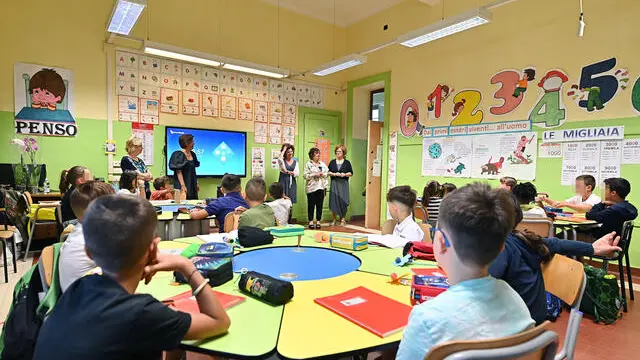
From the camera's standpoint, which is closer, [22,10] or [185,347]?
[185,347]

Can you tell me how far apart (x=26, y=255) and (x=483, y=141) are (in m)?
6.29

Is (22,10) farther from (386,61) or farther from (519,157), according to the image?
(519,157)

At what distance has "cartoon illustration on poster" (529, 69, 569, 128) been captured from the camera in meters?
4.77

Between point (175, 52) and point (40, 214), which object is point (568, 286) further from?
point (175, 52)

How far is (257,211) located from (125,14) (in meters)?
3.36

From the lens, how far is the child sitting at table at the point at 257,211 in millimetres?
2615

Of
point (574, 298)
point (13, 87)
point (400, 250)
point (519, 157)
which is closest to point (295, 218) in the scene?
point (519, 157)

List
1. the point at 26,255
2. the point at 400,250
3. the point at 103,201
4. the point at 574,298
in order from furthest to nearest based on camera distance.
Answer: the point at 26,255, the point at 400,250, the point at 574,298, the point at 103,201

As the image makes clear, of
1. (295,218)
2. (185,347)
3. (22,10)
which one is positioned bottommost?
(295,218)

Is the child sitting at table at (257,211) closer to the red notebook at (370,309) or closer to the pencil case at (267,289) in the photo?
the pencil case at (267,289)

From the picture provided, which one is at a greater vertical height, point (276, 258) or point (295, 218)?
point (276, 258)

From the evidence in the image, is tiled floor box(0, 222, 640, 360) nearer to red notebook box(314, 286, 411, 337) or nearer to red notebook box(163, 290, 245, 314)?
red notebook box(163, 290, 245, 314)

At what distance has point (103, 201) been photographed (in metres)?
1.00

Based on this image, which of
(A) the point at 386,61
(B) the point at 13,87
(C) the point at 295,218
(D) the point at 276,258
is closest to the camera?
(D) the point at 276,258
